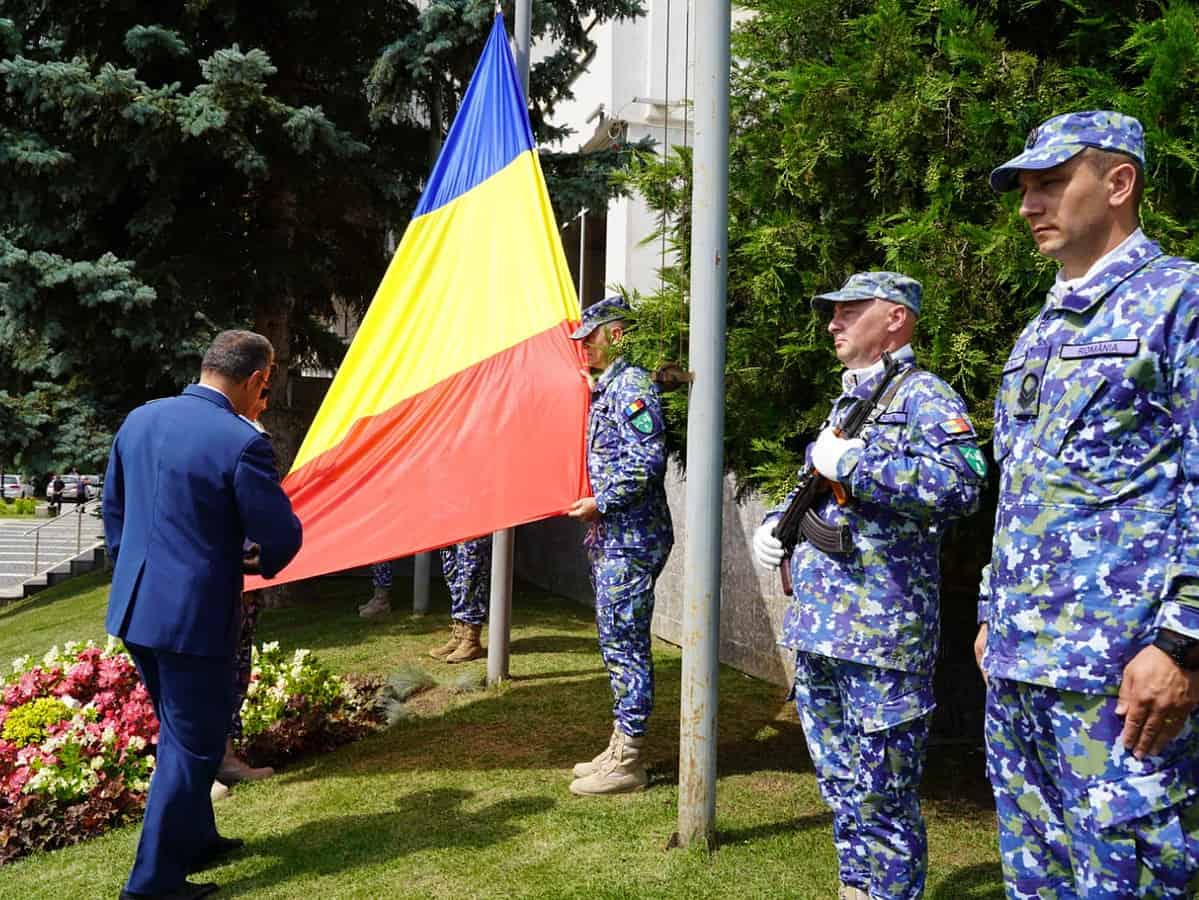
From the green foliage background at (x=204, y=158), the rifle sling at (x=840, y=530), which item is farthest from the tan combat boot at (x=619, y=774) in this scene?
the green foliage background at (x=204, y=158)

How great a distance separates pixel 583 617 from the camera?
34.2ft

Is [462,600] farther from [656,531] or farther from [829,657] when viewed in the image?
[829,657]

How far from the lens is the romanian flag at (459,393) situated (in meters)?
4.88

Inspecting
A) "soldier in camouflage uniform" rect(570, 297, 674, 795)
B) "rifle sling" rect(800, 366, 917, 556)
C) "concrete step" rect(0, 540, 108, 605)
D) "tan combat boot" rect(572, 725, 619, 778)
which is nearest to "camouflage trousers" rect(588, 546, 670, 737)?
"soldier in camouflage uniform" rect(570, 297, 674, 795)

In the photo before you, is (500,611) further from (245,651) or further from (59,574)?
(59,574)

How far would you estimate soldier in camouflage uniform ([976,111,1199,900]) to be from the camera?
206 centimetres

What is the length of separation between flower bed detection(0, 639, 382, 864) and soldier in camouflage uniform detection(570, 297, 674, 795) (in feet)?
5.90

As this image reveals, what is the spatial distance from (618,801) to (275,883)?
1.51 meters

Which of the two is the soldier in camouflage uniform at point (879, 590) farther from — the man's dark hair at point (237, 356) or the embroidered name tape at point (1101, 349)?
the man's dark hair at point (237, 356)

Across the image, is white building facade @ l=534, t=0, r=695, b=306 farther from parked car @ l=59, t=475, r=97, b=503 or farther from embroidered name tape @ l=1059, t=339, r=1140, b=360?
parked car @ l=59, t=475, r=97, b=503

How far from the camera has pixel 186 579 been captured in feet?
12.6

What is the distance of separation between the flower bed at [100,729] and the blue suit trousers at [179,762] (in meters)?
1.16

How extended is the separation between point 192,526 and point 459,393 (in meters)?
1.64

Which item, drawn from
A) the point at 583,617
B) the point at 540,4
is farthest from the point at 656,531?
the point at 540,4
